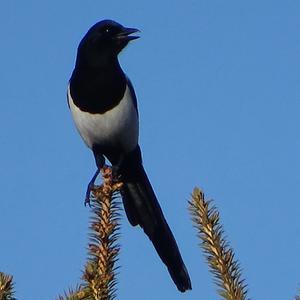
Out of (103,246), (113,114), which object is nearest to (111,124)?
(113,114)

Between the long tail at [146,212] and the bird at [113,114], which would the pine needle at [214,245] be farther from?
the bird at [113,114]

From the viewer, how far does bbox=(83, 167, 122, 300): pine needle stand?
151 cm

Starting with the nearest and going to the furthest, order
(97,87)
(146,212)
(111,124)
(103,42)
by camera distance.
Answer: (146,212) → (111,124) → (97,87) → (103,42)

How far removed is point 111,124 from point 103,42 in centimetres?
62

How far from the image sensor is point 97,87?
15.7 ft

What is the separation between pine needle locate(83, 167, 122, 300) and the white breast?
2236mm

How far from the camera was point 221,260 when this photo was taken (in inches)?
64.4

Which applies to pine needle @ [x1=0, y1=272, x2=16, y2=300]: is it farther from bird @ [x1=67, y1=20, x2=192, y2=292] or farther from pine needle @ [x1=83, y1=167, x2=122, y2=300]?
bird @ [x1=67, y1=20, x2=192, y2=292]

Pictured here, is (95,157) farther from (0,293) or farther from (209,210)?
(0,293)

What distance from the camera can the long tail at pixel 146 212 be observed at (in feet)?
13.2

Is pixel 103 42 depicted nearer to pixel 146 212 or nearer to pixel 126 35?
pixel 126 35

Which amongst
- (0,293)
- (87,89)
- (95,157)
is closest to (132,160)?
(95,157)

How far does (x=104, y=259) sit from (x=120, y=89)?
3.17 meters

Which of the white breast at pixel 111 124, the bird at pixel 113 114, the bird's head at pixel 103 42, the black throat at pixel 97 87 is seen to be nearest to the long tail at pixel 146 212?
the bird at pixel 113 114
